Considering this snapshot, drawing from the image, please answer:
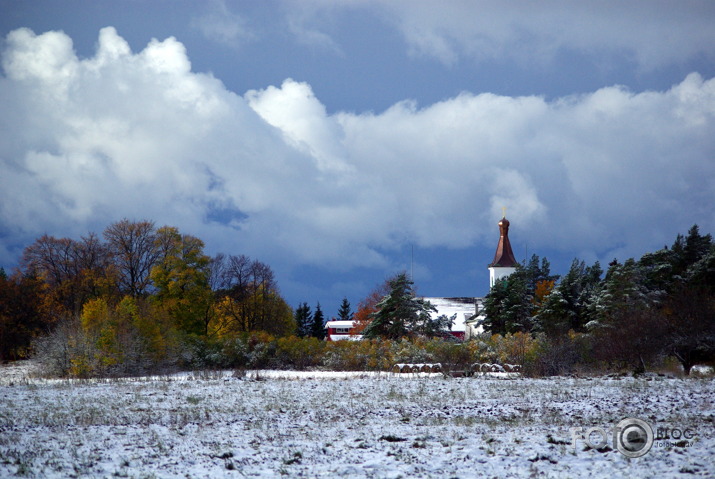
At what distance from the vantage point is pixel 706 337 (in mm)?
22594

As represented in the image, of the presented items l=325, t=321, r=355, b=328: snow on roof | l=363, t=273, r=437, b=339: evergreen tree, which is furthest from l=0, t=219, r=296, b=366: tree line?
l=325, t=321, r=355, b=328: snow on roof

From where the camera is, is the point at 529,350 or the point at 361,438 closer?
the point at 361,438

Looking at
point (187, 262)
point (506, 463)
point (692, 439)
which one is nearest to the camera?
point (506, 463)

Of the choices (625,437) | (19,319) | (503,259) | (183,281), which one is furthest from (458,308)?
(625,437)

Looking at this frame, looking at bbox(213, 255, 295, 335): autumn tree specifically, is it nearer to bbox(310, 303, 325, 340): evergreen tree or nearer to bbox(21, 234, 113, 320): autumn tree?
bbox(21, 234, 113, 320): autumn tree

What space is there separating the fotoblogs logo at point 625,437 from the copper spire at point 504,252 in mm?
80051

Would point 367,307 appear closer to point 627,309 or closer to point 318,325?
point 318,325

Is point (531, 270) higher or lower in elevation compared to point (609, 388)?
higher

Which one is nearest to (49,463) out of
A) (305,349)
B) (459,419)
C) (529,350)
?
(459,419)

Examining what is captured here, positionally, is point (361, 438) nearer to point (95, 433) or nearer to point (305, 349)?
point (95, 433)

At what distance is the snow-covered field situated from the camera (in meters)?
9.16

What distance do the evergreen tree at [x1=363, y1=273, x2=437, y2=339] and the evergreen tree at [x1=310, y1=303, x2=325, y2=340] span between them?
3653 cm

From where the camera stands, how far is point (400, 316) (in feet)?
143

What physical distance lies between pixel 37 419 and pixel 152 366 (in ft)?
72.9
